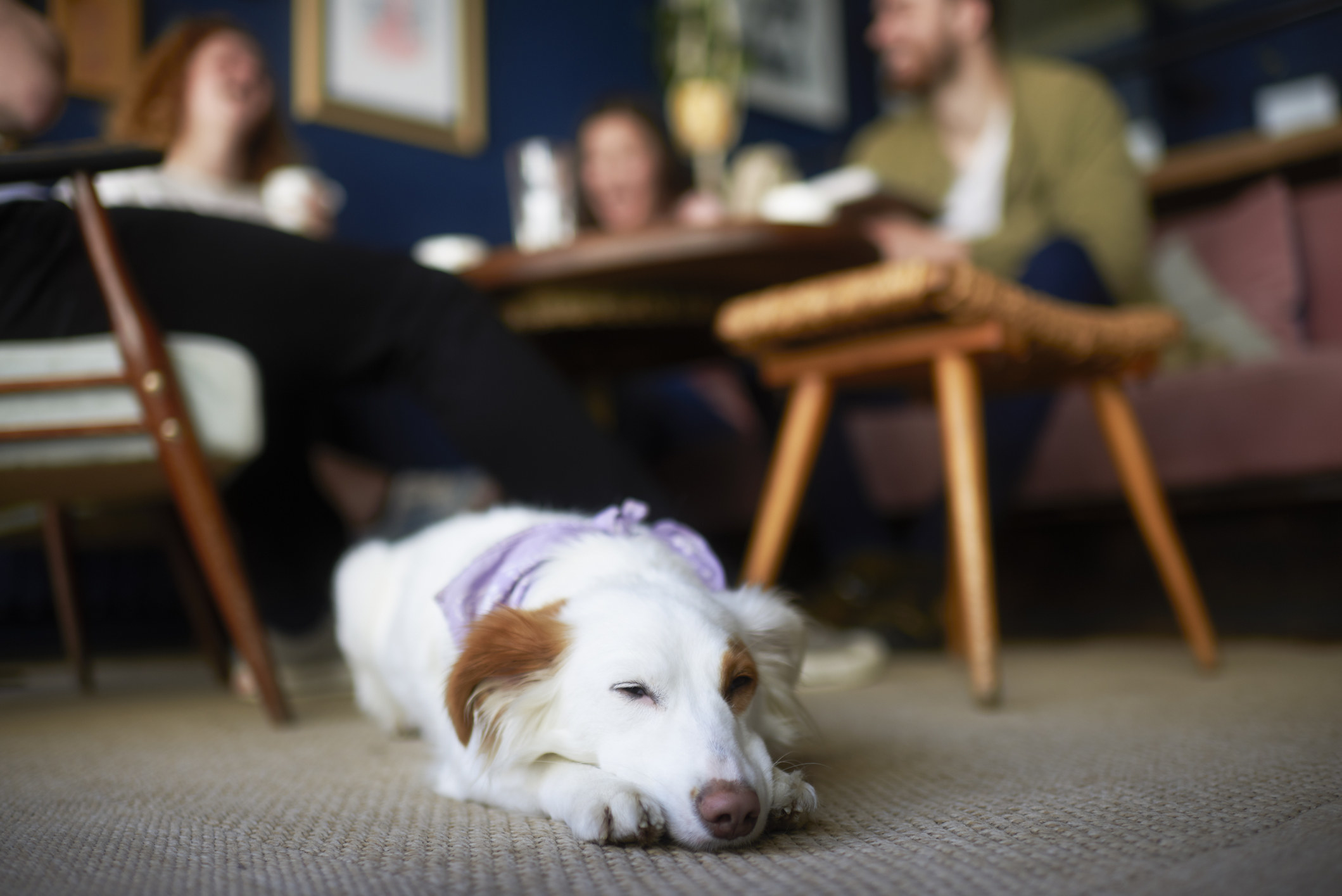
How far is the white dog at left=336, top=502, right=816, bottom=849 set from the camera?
71 centimetres

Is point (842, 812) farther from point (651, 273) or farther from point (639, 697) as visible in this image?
point (651, 273)

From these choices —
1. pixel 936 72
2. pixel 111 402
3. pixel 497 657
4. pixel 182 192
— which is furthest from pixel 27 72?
pixel 936 72

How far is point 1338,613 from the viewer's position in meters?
2.06

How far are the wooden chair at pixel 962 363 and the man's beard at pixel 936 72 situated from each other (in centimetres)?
116

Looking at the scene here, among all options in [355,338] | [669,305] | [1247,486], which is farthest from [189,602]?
[1247,486]

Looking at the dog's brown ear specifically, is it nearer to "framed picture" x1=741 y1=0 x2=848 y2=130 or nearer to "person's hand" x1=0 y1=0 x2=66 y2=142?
"person's hand" x1=0 y1=0 x2=66 y2=142

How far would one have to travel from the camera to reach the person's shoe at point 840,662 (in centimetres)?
156

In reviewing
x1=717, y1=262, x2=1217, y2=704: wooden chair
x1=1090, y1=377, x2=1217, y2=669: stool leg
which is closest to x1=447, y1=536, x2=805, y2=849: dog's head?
x1=717, y1=262, x2=1217, y2=704: wooden chair

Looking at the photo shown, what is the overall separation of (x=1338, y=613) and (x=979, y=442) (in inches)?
49.3

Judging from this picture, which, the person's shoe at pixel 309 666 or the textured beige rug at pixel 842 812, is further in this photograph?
the person's shoe at pixel 309 666

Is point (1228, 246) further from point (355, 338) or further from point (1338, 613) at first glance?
point (355, 338)

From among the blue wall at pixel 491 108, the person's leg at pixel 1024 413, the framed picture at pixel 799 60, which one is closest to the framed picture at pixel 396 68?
the blue wall at pixel 491 108

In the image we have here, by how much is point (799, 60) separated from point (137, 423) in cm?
425

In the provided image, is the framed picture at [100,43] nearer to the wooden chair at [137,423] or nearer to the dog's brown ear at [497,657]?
the wooden chair at [137,423]
